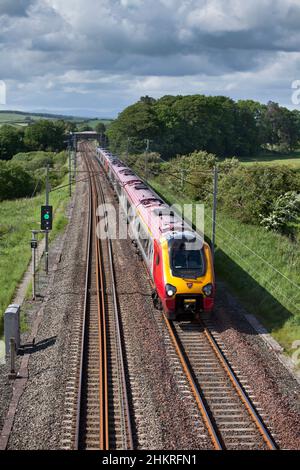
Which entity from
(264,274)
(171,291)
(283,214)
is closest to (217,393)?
(171,291)

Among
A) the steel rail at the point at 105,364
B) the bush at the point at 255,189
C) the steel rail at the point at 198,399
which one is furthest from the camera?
the bush at the point at 255,189

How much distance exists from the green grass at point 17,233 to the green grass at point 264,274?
9391mm

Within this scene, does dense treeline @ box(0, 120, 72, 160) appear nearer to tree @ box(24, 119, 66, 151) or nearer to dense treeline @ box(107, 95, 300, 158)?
tree @ box(24, 119, 66, 151)

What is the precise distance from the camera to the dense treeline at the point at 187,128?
8969 cm

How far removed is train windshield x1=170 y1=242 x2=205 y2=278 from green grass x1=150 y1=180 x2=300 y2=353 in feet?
10.7

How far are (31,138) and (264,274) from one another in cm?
10395

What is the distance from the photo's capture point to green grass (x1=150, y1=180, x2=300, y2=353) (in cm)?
1886

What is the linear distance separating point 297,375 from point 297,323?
3.62 meters

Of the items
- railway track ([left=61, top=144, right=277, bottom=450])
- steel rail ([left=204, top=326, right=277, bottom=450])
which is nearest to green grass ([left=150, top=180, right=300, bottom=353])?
steel rail ([left=204, top=326, right=277, bottom=450])

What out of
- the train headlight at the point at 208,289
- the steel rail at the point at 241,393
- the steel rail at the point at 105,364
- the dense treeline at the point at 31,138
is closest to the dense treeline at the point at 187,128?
the dense treeline at the point at 31,138

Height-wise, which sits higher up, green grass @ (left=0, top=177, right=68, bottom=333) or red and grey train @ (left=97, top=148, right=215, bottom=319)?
red and grey train @ (left=97, top=148, right=215, bottom=319)

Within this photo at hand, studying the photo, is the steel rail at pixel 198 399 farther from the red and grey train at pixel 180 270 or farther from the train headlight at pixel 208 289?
the train headlight at pixel 208 289

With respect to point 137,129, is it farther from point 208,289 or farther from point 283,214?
point 208,289

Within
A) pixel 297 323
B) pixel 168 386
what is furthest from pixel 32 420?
pixel 297 323
